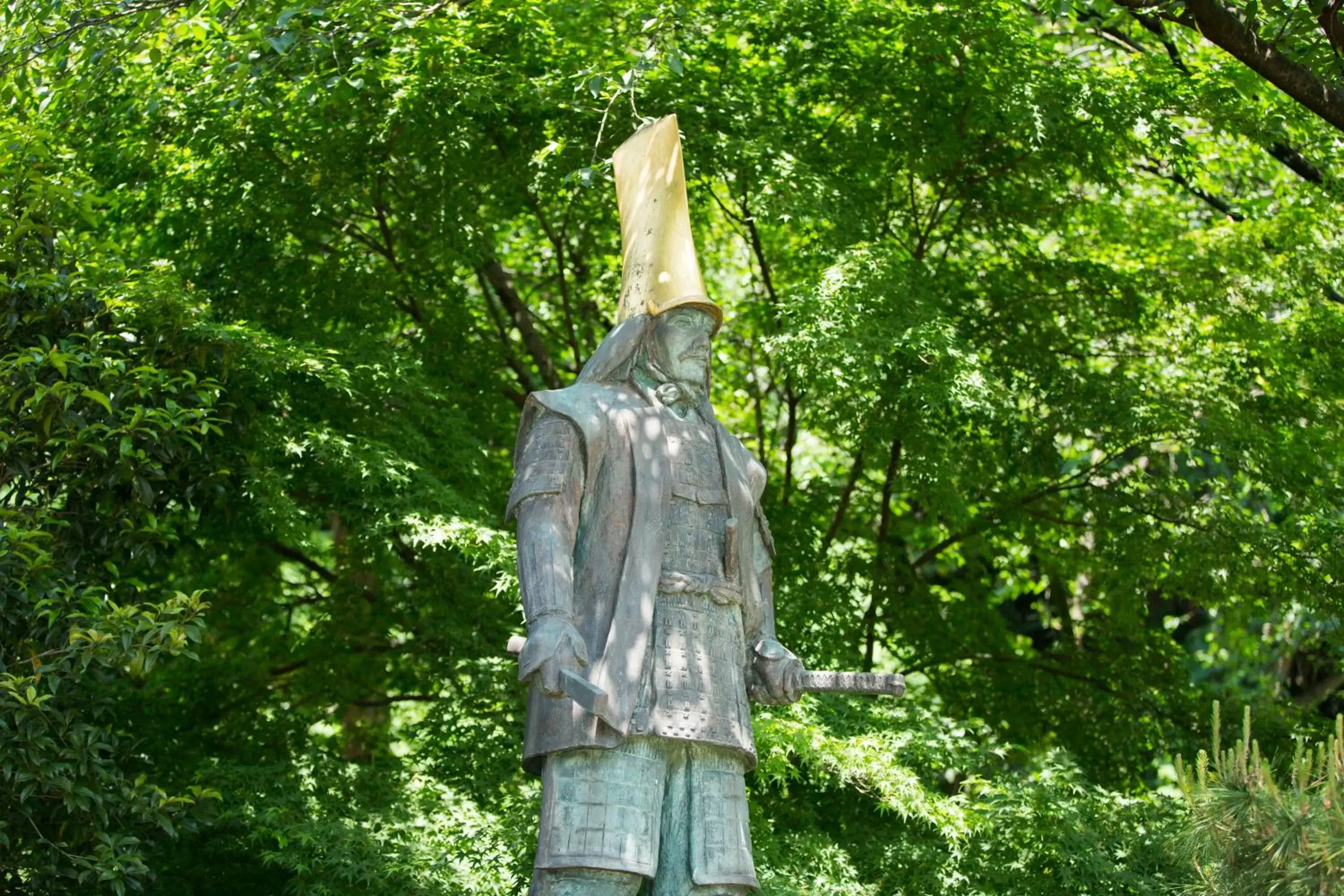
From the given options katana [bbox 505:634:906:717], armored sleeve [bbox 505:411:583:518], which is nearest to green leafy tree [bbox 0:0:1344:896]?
armored sleeve [bbox 505:411:583:518]

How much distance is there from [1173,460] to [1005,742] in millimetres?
2316

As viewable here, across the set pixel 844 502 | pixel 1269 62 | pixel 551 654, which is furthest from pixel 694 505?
pixel 844 502

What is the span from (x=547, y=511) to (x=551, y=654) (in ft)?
1.88

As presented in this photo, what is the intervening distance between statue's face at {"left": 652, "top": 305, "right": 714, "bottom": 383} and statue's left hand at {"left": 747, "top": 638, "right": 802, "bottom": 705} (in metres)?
0.88

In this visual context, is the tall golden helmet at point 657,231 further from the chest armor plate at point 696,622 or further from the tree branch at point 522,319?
the tree branch at point 522,319

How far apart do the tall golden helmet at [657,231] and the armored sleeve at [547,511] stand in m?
0.55

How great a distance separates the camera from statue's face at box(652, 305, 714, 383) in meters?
5.04

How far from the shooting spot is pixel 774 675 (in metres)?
4.98

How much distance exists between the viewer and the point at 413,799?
7855 mm

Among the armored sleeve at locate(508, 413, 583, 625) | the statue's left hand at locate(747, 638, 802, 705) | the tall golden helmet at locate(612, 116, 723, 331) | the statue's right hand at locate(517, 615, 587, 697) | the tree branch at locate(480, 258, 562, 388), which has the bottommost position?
the statue's right hand at locate(517, 615, 587, 697)

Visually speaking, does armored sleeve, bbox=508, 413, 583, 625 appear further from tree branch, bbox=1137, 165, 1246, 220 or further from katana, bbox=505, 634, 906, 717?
tree branch, bbox=1137, 165, 1246, 220

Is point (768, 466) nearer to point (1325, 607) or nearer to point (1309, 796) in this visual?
point (1325, 607)

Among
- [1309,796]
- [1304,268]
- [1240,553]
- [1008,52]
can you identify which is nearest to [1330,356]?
[1304,268]

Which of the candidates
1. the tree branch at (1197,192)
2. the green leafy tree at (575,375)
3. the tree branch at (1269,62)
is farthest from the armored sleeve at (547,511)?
the tree branch at (1197,192)
